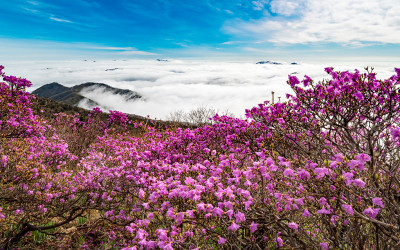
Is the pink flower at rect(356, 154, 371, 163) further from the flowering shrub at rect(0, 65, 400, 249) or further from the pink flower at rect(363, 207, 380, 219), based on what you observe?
the pink flower at rect(363, 207, 380, 219)

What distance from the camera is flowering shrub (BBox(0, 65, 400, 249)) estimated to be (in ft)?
8.64

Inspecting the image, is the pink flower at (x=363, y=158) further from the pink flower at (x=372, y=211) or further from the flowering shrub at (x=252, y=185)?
the pink flower at (x=372, y=211)

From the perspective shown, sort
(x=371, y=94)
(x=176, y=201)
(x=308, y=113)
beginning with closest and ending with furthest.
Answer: (x=176, y=201) < (x=371, y=94) < (x=308, y=113)

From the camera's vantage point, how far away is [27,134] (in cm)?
606

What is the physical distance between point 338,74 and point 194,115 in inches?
866

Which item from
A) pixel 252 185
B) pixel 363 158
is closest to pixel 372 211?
pixel 363 158

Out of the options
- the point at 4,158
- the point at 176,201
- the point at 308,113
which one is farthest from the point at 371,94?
the point at 4,158

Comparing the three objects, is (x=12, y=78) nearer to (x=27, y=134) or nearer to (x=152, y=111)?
(x=27, y=134)

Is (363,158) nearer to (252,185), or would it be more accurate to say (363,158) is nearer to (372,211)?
(372,211)

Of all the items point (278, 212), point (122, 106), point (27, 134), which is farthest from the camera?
point (122, 106)

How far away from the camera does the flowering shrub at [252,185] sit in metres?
2.63

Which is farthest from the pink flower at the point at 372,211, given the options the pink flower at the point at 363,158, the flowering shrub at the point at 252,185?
the pink flower at the point at 363,158

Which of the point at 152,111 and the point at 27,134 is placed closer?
the point at 27,134

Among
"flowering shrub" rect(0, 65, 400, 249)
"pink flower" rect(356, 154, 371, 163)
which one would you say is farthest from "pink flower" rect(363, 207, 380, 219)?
"pink flower" rect(356, 154, 371, 163)
